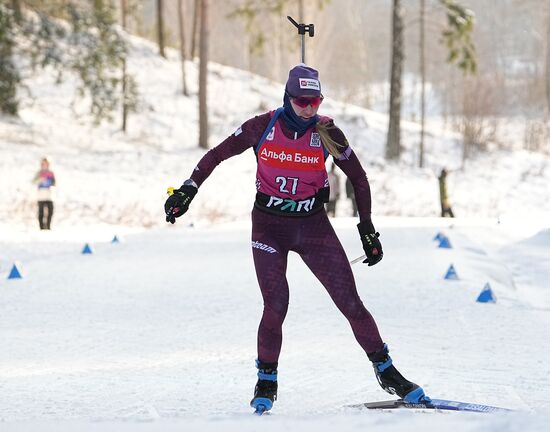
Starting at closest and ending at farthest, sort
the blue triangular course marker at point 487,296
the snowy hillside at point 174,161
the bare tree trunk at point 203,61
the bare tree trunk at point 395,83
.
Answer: the blue triangular course marker at point 487,296
the snowy hillside at point 174,161
the bare tree trunk at point 203,61
the bare tree trunk at point 395,83

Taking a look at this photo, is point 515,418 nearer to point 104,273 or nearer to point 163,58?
point 104,273

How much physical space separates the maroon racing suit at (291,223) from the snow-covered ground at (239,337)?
0.51 metres

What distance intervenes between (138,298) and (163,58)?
2641 cm

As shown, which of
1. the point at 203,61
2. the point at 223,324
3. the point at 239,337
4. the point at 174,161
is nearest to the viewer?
the point at 239,337

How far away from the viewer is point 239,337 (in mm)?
6422

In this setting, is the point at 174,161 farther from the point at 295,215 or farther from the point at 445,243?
the point at 295,215

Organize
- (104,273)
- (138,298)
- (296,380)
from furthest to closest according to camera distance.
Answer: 1. (104,273)
2. (138,298)
3. (296,380)

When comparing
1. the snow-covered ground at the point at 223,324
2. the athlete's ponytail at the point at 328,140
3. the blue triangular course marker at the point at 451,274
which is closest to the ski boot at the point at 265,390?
the snow-covered ground at the point at 223,324

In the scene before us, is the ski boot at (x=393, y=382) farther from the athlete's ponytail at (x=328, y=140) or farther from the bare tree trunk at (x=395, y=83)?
the bare tree trunk at (x=395, y=83)

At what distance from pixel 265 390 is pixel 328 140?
4.66ft

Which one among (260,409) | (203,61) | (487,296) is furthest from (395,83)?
(260,409)

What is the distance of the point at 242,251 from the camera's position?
35.9 ft

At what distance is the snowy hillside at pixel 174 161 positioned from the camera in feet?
61.1

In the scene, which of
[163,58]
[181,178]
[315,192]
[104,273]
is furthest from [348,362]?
[163,58]
